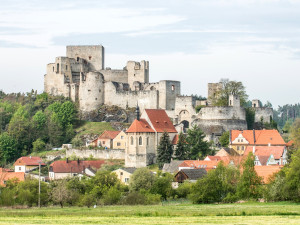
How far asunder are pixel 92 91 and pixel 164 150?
21342 mm

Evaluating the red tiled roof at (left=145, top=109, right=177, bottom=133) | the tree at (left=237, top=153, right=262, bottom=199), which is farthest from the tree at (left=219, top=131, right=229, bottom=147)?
the tree at (left=237, top=153, right=262, bottom=199)

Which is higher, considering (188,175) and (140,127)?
(140,127)

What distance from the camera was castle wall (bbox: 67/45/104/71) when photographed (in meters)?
99.6

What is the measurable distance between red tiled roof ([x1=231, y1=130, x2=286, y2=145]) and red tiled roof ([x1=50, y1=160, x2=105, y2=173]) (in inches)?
587

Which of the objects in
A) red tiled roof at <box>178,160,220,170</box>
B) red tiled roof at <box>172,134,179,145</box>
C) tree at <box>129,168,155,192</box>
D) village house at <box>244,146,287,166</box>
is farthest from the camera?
red tiled roof at <box>172,134,179,145</box>

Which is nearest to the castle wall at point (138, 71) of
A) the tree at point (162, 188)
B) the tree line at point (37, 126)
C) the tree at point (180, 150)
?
the tree line at point (37, 126)

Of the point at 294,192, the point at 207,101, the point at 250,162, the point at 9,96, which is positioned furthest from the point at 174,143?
the point at 9,96

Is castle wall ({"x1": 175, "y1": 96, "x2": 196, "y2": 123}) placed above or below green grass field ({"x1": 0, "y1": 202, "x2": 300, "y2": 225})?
above

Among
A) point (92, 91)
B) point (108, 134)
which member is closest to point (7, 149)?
point (92, 91)

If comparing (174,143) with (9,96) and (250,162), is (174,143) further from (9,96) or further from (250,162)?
(9,96)

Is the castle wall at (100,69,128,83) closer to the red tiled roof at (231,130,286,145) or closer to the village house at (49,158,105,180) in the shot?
the village house at (49,158,105,180)

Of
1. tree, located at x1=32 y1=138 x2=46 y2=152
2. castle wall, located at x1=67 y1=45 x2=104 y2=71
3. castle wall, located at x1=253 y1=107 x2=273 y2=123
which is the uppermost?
castle wall, located at x1=67 y1=45 x2=104 y2=71

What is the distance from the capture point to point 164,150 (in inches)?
2945

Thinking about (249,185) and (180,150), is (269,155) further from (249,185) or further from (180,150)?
(249,185)
